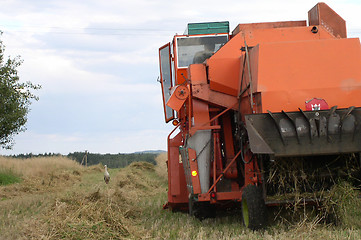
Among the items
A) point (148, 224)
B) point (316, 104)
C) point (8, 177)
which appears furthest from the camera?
point (8, 177)

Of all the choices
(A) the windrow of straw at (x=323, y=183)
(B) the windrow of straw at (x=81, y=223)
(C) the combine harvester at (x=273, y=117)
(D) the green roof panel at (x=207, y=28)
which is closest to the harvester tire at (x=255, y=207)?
(C) the combine harvester at (x=273, y=117)

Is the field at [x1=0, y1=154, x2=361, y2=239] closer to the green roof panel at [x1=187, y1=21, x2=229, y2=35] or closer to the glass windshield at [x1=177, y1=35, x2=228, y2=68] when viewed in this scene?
the glass windshield at [x1=177, y1=35, x2=228, y2=68]

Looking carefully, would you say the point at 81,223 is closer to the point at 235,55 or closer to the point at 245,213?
the point at 245,213

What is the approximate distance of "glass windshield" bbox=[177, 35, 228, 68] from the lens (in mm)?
8586

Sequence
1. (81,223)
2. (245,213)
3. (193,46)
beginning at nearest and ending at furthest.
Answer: (81,223) < (245,213) < (193,46)

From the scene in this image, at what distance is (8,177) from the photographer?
1977 cm

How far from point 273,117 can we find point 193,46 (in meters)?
3.70

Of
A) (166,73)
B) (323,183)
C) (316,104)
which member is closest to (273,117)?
(316,104)

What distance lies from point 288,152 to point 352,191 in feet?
Result: 3.09

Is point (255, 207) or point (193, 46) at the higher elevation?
point (193, 46)

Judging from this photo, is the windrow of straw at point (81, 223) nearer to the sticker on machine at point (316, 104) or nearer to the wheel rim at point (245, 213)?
the wheel rim at point (245, 213)

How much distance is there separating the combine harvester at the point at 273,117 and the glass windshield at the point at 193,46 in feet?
4.53

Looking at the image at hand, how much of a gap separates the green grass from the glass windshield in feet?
41.1

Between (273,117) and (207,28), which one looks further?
(207,28)
